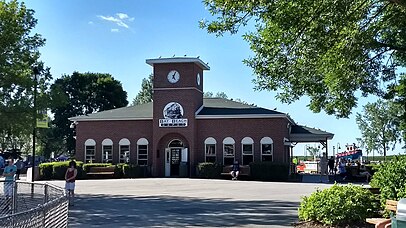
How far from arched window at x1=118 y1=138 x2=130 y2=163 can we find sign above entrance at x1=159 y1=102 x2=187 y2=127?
12.6 feet

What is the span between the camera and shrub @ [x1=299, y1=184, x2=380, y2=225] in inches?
436

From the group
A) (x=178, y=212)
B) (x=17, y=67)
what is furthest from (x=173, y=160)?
(x=178, y=212)

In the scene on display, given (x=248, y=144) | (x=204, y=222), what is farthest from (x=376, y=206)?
(x=248, y=144)

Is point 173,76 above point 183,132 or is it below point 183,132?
above

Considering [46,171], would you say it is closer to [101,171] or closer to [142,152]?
[101,171]

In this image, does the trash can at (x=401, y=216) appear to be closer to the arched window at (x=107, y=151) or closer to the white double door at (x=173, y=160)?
the white double door at (x=173, y=160)

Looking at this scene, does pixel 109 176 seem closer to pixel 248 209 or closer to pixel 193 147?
pixel 193 147

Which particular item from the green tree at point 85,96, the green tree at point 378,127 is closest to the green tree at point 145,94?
the green tree at point 85,96

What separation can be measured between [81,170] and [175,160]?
735cm

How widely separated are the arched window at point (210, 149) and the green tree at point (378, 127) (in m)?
45.7

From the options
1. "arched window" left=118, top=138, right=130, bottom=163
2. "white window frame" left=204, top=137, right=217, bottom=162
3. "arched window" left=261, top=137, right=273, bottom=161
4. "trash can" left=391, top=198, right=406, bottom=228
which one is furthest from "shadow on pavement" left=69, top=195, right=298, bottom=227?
"arched window" left=118, top=138, right=130, bottom=163

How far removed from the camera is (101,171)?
130 ft

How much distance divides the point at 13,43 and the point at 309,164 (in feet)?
123

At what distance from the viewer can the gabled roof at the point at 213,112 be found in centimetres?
3894
